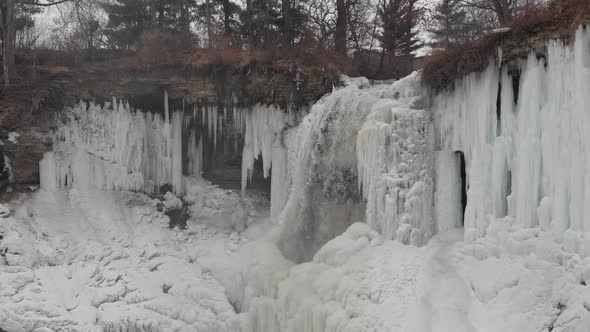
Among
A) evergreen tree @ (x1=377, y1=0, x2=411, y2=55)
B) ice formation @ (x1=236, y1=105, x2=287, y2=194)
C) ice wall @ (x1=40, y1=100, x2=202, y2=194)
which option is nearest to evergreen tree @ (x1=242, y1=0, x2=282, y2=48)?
evergreen tree @ (x1=377, y1=0, x2=411, y2=55)

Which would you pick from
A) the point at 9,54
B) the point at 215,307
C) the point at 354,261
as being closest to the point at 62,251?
the point at 215,307

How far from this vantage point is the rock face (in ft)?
41.7

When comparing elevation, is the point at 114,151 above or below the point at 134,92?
below

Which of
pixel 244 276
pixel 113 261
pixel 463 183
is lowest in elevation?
pixel 244 276

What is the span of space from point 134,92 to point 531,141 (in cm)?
1074

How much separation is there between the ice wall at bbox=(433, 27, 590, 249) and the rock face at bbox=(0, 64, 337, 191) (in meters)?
5.16

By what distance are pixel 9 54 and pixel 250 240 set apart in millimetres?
8910

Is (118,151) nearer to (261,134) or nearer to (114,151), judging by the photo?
(114,151)

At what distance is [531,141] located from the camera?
7703 mm

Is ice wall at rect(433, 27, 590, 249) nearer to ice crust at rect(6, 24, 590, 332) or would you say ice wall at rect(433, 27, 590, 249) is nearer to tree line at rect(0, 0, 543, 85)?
ice crust at rect(6, 24, 590, 332)

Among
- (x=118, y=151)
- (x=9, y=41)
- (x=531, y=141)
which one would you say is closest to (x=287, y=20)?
(x=118, y=151)

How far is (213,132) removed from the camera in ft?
46.3

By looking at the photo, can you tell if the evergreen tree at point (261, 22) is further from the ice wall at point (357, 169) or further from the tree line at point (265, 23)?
the ice wall at point (357, 169)

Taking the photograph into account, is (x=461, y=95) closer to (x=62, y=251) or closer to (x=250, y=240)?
(x=250, y=240)
